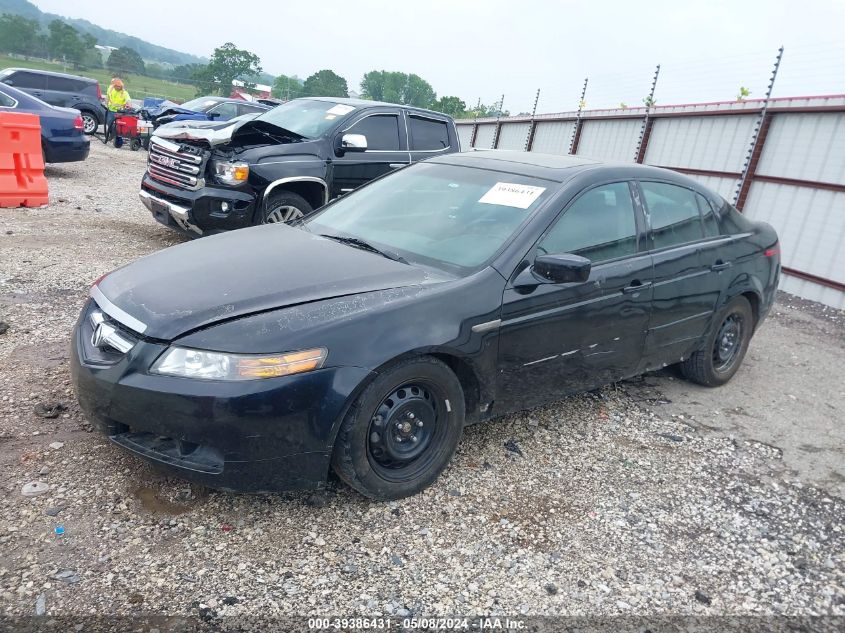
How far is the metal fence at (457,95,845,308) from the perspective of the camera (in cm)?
830

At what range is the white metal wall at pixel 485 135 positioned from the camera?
2139 centimetres

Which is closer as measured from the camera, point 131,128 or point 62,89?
point 131,128

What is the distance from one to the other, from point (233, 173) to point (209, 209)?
439 millimetres

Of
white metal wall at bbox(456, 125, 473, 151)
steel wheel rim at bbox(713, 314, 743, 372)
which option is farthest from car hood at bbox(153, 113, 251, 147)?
white metal wall at bbox(456, 125, 473, 151)

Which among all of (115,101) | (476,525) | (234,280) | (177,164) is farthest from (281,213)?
(115,101)

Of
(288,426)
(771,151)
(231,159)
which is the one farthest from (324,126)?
(771,151)

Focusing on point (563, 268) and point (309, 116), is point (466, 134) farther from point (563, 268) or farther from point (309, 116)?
point (563, 268)

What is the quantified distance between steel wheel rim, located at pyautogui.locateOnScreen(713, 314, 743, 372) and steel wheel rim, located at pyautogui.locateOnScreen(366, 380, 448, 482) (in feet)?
9.05

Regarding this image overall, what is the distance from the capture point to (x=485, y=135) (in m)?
22.2

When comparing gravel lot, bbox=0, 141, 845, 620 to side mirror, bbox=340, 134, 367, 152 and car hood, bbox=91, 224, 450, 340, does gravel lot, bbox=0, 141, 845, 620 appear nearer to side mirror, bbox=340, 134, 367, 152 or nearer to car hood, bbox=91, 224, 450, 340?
car hood, bbox=91, 224, 450, 340

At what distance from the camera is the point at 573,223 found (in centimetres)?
353

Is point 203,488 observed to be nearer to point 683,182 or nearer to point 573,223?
point 573,223

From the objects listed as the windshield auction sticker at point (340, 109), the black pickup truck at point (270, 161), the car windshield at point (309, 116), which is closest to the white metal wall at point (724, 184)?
the black pickup truck at point (270, 161)

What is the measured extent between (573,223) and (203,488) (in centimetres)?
239
